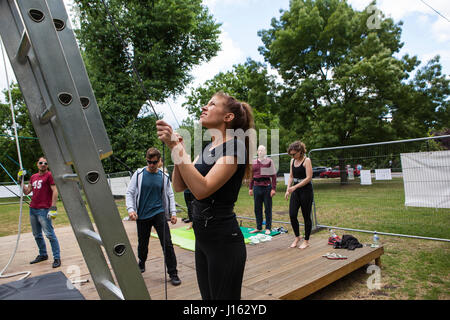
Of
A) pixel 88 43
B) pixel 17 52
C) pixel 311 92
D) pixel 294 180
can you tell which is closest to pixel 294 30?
pixel 311 92

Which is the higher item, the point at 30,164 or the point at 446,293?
the point at 30,164

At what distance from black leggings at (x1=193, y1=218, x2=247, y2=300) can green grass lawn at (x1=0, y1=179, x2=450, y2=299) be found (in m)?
2.64

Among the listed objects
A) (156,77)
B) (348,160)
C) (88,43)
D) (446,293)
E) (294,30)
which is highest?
(294,30)

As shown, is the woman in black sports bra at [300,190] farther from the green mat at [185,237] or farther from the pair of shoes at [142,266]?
the pair of shoes at [142,266]

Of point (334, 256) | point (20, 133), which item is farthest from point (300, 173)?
point (20, 133)

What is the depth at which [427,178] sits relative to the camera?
5.43 m

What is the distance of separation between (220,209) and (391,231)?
607cm

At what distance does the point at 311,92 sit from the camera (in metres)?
16.4

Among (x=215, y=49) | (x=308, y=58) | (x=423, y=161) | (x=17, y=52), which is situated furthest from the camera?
(x=215, y=49)

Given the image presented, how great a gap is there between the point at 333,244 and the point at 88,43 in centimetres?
1652

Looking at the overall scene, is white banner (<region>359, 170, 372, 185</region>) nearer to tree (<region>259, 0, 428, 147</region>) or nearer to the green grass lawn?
the green grass lawn
